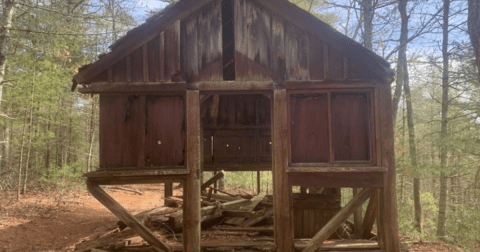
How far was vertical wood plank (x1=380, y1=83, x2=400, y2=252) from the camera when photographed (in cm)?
698

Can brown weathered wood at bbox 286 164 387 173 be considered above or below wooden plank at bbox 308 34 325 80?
below

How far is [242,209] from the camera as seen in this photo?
11.3m

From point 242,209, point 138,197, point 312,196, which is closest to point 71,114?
point 138,197

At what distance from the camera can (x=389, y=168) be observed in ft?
23.2

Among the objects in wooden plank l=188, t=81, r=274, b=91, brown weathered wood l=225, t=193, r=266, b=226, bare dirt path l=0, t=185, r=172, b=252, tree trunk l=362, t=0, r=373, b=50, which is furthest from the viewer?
tree trunk l=362, t=0, r=373, b=50

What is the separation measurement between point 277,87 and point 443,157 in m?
12.5

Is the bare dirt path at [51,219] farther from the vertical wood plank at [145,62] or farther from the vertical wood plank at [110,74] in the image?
the vertical wood plank at [145,62]

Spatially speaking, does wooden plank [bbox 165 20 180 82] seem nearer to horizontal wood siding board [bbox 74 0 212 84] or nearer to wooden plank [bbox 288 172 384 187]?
horizontal wood siding board [bbox 74 0 212 84]

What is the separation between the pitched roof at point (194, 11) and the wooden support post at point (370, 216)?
2.93 meters

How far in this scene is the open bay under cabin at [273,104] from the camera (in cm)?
706

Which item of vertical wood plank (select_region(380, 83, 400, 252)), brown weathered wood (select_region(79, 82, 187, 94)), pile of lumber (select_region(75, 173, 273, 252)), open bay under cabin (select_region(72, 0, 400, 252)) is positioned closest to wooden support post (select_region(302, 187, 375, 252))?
open bay under cabin (select_region(72, 0, 400, 252))

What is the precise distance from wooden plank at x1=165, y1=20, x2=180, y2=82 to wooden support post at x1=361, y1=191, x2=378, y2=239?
5.60 m

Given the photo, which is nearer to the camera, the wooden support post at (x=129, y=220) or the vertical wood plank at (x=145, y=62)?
the wooden support post at (x=129, y=220)

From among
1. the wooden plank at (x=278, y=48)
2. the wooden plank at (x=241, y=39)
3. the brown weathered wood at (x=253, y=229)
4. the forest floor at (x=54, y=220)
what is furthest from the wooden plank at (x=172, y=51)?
the forest floor at (x=54, y=220)
